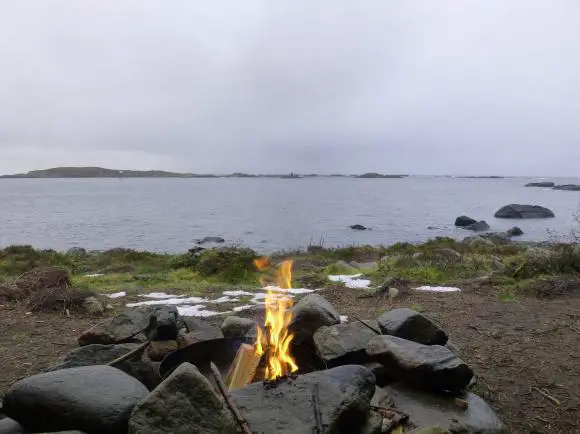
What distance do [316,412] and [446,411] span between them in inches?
64.3

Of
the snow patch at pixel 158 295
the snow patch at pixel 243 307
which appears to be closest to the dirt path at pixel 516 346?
the snow patch at pixel 243 307

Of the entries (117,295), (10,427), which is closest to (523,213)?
(117,295)

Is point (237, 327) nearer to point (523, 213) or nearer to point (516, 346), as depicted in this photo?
point (516, 346)

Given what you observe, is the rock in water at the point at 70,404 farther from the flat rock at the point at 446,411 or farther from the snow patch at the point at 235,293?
the snow patch at the point at 235,293

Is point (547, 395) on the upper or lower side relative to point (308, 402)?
lower

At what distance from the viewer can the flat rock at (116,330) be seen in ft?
20.0

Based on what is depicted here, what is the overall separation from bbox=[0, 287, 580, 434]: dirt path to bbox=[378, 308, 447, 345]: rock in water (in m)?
0.75

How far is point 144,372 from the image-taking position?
5.13 m

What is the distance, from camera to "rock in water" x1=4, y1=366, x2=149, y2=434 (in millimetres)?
3783

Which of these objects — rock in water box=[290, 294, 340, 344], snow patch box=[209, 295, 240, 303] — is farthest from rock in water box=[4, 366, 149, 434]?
snow patch box=[209, 295, 240, 303]

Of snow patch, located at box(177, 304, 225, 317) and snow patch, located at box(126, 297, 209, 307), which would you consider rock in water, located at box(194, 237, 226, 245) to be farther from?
snow patch, located at box(177, 304, 225, 317)

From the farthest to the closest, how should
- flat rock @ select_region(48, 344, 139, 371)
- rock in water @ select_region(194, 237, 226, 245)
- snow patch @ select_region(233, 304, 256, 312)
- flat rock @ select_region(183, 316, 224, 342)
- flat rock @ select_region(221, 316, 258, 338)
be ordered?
rock in water @ select_region(194, 237, 226, 245)
snow patch @ select_region(233, 304, 256, 312)
flat rock @ select_region(221, 316, 258, 338)
flat rock @ select_region(183, 316, 224, 342)
flat rock @ select_region(48, 344, 139, 371)

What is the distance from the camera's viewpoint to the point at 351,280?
13031 mm

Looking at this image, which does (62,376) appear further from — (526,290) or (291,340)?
(526,290)
